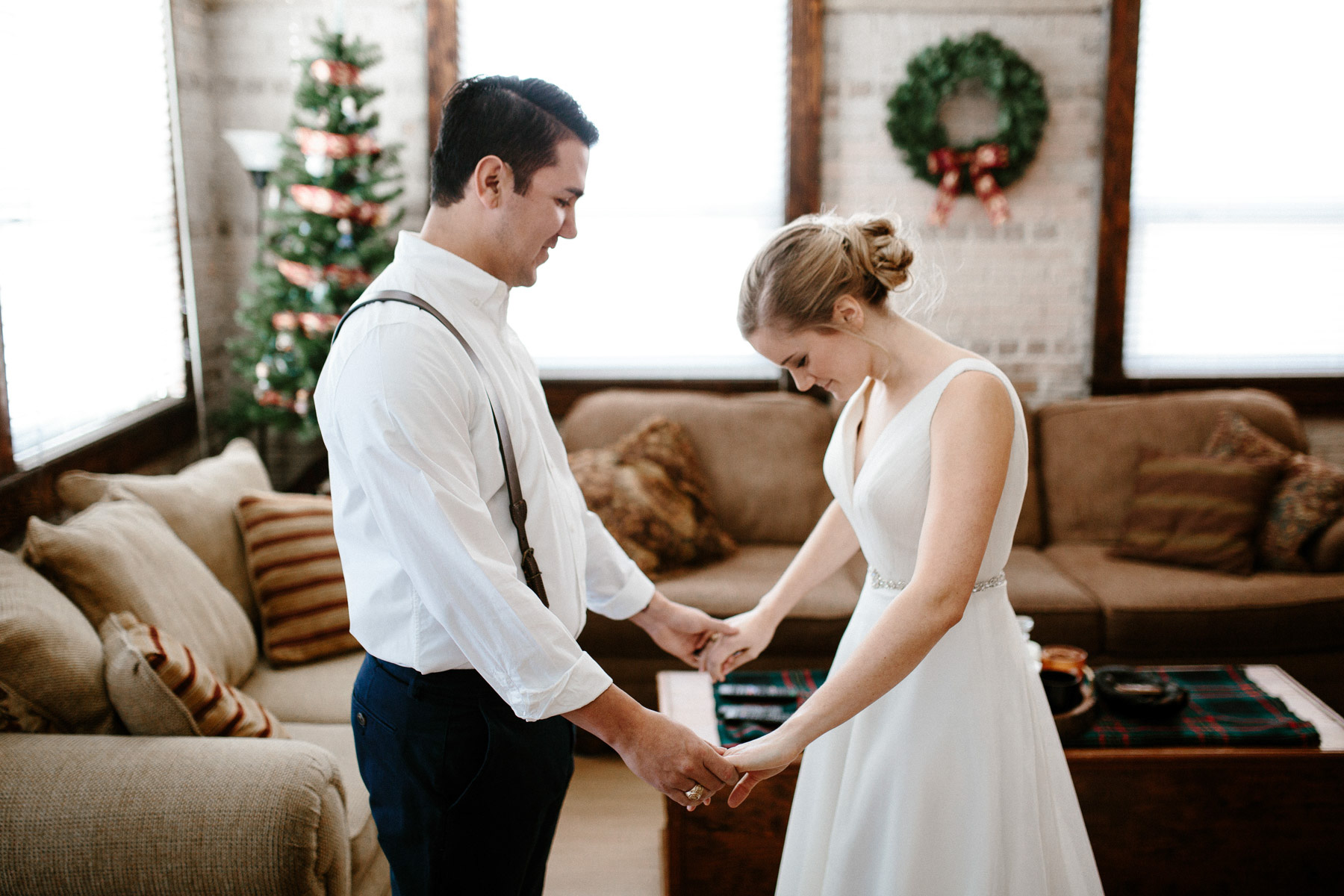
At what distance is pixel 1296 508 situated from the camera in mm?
3209

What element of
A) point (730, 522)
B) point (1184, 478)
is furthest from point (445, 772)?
point (1184, 478)

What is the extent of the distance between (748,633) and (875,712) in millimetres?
437

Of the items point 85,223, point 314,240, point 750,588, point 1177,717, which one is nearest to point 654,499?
point 750,588

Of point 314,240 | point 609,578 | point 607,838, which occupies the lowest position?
point 607,838

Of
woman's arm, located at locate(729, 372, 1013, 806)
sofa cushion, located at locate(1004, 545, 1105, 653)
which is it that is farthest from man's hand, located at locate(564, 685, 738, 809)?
sofa cushion, located at locate(1004, 545, 1105, 653)

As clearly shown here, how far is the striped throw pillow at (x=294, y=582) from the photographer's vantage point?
8.48 feet

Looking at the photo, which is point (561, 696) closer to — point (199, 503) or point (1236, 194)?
point (199, 503)

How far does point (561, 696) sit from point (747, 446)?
7.87 feet

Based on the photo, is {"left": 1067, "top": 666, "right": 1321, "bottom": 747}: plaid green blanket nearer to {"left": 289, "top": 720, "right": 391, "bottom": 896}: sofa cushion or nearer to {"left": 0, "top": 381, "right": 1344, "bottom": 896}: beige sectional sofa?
{"left": 0, "top": 381, "right": 1344, "bottom": 896}: beige sectional sofa

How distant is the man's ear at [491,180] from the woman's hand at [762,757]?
2.87ft

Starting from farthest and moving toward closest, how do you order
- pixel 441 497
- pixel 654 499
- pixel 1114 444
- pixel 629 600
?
1. pixel 1114 444
2. pixel 654 499
3. pixel 629 600
4. pixel 441 497

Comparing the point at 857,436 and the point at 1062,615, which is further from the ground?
the point at 857,436

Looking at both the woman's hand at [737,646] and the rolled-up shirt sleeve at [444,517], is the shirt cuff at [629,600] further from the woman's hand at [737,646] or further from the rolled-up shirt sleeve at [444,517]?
the rolled-up shirt sleeve at [444,517]

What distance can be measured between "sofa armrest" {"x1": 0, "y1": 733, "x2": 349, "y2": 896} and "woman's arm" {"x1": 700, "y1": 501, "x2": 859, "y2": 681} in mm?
746
